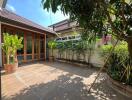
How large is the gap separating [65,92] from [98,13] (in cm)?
327

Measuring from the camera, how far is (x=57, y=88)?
5543 millimetres

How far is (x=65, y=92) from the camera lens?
5.11m

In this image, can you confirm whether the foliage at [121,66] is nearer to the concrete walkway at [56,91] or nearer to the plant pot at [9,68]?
the concrete walkway at [56,91]

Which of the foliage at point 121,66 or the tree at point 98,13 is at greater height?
the tree at point 98,13

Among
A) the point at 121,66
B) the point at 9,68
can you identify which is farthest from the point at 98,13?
the point at 9,68

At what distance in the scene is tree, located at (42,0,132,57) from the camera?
4250 millimetres

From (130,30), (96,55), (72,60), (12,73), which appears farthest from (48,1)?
(72,60)

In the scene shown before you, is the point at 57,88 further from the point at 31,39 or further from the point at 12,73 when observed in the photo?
the point at 31,39

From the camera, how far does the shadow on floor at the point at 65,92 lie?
15.2 feet

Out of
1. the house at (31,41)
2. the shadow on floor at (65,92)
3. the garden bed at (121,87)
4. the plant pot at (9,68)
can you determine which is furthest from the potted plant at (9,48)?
the garden bed at (121,87)

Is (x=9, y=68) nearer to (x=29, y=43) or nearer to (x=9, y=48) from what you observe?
(x=9, y=48)

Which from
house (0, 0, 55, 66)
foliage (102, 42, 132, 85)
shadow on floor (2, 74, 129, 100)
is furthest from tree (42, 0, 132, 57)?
house (0, 0, 55, 66)

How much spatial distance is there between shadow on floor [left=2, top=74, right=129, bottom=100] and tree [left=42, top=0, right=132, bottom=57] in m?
1.78

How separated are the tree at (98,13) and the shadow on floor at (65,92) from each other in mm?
1784
